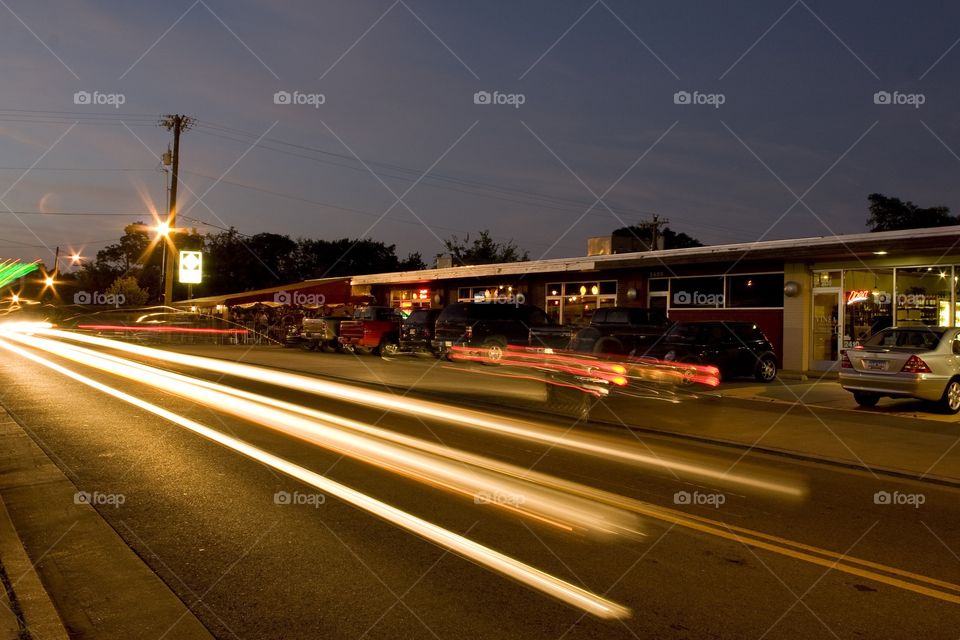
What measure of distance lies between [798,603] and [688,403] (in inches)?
460

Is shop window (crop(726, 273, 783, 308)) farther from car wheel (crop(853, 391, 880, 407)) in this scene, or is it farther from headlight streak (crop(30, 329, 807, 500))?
headlight streak (crop(30, 329, 807, 500))

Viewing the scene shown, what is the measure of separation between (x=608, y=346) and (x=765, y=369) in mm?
5733

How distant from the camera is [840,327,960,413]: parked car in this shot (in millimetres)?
14602

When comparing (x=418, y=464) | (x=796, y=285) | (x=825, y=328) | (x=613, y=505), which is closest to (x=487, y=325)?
(x=796, y=285)

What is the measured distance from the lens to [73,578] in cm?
548

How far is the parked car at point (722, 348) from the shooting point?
19.9m

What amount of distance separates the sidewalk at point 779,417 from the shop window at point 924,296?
290 centimetres

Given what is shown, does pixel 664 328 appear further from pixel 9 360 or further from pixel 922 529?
pixel 9 360

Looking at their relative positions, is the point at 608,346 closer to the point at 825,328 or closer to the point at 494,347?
the point at 494,347

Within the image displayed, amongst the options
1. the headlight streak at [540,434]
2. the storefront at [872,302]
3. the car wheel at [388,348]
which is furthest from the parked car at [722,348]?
the car wheel at [388,348]

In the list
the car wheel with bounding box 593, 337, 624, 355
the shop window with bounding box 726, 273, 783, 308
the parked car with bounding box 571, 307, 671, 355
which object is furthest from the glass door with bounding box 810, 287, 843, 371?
the car wheel with bounding box 593, 337, 624, 355

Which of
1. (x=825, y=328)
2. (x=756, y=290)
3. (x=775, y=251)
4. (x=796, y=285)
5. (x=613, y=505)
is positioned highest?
(x=775, y=251)

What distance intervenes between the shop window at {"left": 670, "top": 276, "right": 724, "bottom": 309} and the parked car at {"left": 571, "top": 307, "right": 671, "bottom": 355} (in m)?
3.32

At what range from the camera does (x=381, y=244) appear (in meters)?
92.5
